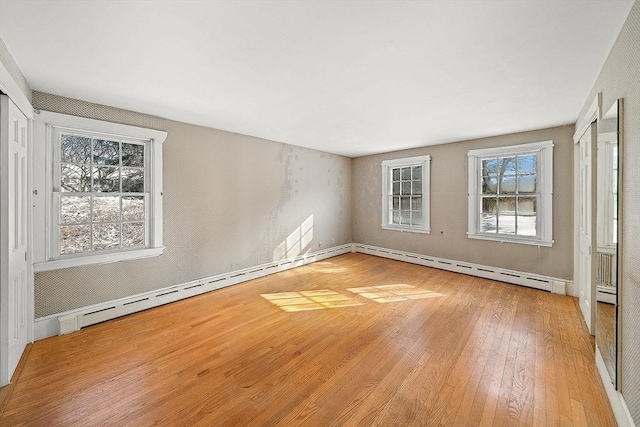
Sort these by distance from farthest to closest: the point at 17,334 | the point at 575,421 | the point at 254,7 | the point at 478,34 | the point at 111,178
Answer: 1. the point at 111,178
2. the point at 17,334
3. the point at 478,34
4. the point at 575,421
5. the point at 254,7

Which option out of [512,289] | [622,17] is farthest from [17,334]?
[512,289]

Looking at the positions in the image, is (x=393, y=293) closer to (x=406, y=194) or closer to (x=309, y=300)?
(x=309, y=300)

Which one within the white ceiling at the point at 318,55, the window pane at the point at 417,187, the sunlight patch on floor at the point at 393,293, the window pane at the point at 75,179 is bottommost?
the sunlight patch on floor at the point at 393,293

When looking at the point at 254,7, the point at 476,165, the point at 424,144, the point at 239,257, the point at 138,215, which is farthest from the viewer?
the point at 424,144

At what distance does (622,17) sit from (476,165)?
3.20 m

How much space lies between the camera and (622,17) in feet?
5.17

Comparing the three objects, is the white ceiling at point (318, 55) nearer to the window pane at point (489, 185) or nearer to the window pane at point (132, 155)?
the window pane at point (132, 155)

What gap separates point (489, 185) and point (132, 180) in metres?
5.44

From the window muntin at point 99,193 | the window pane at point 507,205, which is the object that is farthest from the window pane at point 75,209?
the window pane at point 507,205

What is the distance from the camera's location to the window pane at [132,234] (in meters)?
3.24

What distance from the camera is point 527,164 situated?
164 inches

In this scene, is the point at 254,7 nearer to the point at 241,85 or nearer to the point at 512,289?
the point at 241,85

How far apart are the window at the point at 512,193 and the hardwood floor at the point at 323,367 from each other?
3.85 ft

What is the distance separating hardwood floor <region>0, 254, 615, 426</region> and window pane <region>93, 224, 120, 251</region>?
→ 34.5 inches
